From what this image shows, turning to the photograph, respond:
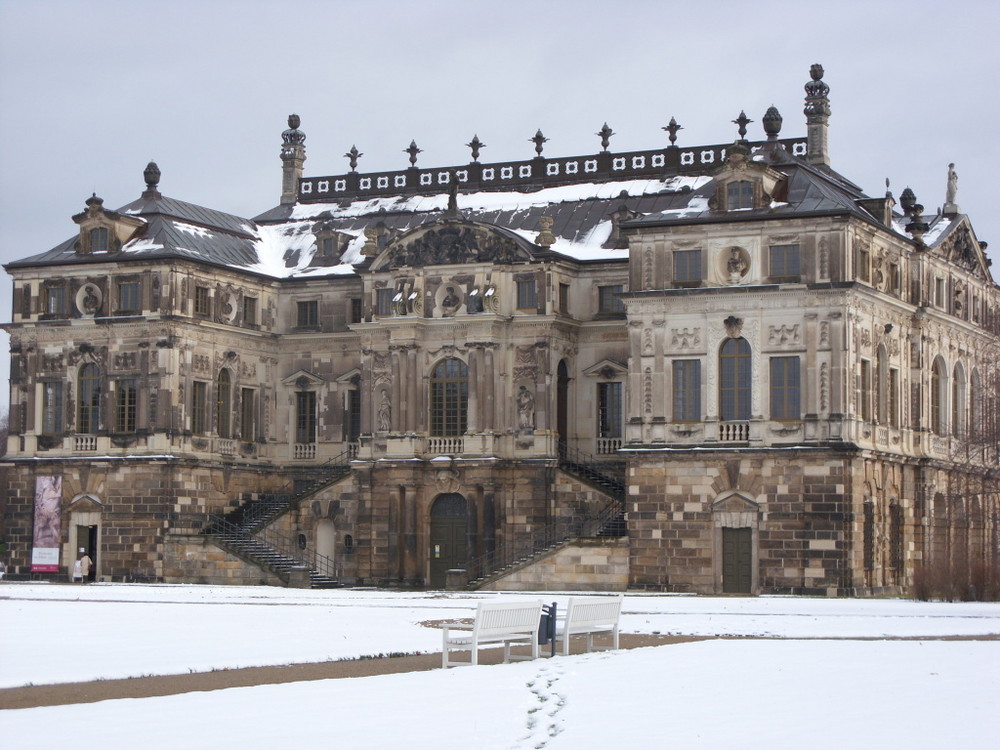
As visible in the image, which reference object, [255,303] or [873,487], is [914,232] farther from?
[255,303]

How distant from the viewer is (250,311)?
238 ft

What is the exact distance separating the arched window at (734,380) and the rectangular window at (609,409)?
24.3 feet

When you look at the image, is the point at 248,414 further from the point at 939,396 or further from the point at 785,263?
the point at 939,396

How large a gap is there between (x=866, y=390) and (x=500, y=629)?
34459 millimetres

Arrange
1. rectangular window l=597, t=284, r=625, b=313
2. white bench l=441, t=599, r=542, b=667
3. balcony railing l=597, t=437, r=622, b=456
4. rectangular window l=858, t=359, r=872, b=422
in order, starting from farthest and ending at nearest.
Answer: balcony railing l=597, t=437, r=622, b=456, rectangular window l=597, t=284, r=625, b=313, rectangular window l=858, t=359, r=872, b=422, white bench l=441, t=599, r=542, b=667

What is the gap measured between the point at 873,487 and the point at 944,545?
771 cm

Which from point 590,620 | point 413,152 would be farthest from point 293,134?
point 590,620

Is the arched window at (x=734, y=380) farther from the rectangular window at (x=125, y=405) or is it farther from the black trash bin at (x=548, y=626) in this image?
the black trash bin at (x=548, y=626)

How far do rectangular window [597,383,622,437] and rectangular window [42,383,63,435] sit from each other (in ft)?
68.4

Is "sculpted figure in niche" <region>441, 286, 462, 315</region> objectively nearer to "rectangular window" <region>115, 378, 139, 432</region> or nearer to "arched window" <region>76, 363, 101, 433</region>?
"rectangular window" <region>115, 378, 139, 432</region>

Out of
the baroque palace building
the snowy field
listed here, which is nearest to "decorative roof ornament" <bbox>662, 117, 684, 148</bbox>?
the baroque palace building

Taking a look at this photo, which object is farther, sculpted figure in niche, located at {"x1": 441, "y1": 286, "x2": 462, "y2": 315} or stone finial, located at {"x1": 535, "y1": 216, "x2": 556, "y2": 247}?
sculpted figure in niche, located at {"x1": 441, "y1": 286, "x2": 462, "y2": 315}

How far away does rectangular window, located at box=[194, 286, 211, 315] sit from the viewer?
69688mm

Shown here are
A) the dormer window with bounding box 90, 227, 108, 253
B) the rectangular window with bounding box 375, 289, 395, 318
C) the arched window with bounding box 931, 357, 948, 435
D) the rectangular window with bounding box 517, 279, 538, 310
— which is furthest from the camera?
the dormer window with bounding box 90, 227, 108, 253
